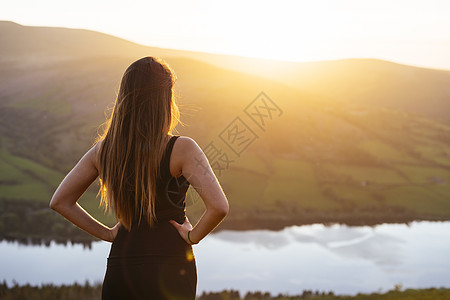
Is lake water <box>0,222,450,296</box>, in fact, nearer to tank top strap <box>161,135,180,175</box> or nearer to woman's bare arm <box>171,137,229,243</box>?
woman's bare arm <box>171,137,229,243</box>

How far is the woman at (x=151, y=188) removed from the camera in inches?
96.9


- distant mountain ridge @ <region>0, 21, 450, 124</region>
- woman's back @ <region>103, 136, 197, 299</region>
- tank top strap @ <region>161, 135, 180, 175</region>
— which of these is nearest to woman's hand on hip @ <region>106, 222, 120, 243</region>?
woman's back @ <region>103, 136, 197, 299</region>

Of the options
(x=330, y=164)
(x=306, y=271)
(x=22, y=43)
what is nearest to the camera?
(x=306, y=271)

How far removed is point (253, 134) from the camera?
6341 cm

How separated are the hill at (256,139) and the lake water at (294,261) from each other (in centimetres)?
411

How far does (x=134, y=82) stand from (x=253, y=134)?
61.0 meters

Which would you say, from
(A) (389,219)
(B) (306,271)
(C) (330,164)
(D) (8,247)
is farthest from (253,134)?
(D) (8,247)

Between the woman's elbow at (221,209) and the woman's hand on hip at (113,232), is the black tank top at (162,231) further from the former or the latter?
the woman's elbow at (221,209)

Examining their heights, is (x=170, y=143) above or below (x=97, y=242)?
above

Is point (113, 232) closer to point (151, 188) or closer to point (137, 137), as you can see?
point (151, 188)

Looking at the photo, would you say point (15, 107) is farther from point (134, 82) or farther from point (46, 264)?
point (134, 82)

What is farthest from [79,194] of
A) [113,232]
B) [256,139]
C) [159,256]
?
[256,139]

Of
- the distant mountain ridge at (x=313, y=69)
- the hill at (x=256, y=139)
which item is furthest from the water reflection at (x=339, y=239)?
the distant mountain ridge at (x=313, y=69)

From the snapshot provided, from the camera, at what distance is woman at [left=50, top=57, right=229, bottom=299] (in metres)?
2.46
